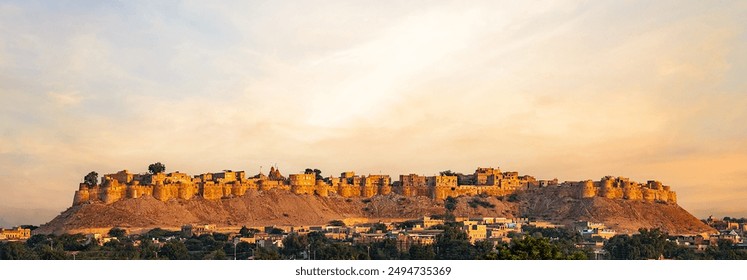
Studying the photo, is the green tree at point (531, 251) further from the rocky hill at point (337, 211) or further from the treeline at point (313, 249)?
the rocky hill at point (337, 211)

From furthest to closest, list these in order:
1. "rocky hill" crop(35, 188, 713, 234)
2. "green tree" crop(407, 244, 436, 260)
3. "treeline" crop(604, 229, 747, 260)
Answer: "rocky hill" crop(35, 188, 713, 234)
"treeline" crop(604, 229, 747, 260)
"green tree" crop(407, 244, 436, 260)

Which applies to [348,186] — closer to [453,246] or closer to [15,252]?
[453,246]

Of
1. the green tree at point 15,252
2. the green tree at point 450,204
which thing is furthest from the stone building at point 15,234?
the green tree at point 450,204

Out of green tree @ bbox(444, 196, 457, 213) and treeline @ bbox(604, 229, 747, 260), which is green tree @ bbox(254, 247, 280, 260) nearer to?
treeline @ bbox(604, 229, 747, 260)

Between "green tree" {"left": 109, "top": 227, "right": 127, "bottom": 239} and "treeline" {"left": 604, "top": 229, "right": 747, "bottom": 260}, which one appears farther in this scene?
"green tree" {"left": 109, "top": 227, "right": 127, "bottom": 239}

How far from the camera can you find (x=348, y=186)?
72000 millimetres

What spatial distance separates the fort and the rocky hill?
0.55 metres

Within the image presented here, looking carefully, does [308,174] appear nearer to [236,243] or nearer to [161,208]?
[161,208]

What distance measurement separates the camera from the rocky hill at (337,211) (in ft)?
204

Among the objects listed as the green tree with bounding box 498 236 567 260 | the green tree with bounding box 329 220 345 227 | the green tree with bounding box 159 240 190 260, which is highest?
the green tree with bounding box 329 220 345 227

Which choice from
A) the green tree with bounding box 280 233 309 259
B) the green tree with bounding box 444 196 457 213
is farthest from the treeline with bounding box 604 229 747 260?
the green tree with bounding box 444 196 457 213

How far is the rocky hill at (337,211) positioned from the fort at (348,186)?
1.80 ft

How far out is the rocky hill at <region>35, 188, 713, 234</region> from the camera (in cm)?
6219
